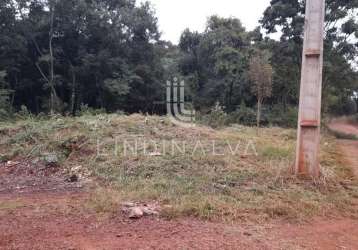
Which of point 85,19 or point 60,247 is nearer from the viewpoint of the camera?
point 60,247

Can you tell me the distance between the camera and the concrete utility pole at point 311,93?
4.23 metres

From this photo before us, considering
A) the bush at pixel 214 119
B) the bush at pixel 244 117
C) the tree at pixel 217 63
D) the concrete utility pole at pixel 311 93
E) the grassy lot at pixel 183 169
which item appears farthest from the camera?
the tree at pixel 217 63

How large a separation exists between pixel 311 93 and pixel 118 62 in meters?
12.9

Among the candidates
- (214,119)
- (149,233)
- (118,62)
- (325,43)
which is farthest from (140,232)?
(118,62)

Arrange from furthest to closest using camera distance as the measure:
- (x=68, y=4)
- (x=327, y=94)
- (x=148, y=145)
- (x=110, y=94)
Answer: (x=110, y=94) → (x=68, y=4) → (x=327, y=94) → (x=148, y=145)

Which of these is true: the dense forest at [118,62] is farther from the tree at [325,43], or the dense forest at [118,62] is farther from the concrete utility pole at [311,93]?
the concrete utility pole at [311,93]

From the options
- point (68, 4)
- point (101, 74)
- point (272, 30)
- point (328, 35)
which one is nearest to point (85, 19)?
point (68, 4)

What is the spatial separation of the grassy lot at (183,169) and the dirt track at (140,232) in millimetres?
203

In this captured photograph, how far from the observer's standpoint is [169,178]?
4340 millimetres

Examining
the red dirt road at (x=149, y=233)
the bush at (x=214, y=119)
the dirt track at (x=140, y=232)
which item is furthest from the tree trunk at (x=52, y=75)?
the red dirt road at (x=149, y=233)

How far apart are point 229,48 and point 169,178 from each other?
1285 cm

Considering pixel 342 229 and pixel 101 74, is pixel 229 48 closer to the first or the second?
pixel 101 74

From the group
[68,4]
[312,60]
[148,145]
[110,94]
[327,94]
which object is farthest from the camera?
[110,94]

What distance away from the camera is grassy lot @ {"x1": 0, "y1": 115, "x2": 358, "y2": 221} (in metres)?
3.43
